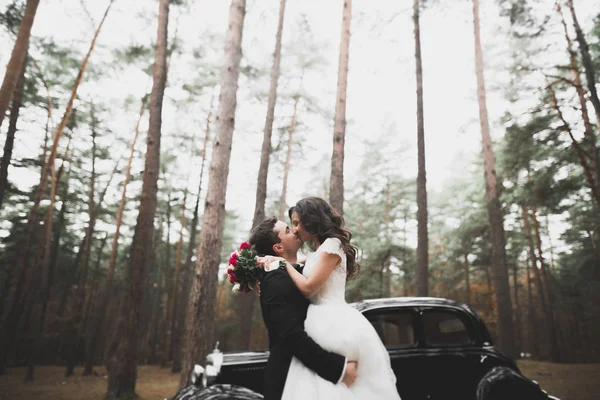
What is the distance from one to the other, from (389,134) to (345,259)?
75.4 ft

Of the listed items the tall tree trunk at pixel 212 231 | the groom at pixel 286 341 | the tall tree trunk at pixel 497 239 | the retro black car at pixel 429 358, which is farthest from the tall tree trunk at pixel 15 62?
the tall tree trunk at pixel 497 239

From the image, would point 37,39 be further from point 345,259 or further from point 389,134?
point 389,134

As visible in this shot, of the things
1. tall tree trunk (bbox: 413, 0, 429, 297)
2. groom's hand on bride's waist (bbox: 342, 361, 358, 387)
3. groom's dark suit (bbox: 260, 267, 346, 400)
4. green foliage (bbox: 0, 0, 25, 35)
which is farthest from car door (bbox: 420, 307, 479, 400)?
green foliage (bbox: 0, 0, 25, 35)

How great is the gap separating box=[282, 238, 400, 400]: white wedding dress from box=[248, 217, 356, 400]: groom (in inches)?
2.0

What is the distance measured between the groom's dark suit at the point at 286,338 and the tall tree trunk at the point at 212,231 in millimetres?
3558

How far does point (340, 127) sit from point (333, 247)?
687 cm

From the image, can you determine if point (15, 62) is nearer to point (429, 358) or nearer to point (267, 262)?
point (267, 262)

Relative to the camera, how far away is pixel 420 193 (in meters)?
12.4

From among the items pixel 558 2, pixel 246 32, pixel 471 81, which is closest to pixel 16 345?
pixel 246 32

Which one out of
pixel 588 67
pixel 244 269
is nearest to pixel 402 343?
pixel 244 269

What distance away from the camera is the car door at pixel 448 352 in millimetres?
3770

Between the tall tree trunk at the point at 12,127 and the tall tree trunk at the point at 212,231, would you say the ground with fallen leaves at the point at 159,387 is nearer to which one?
the tall tree trunk at the point at 212,231

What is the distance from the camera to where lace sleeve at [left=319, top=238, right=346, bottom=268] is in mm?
2229

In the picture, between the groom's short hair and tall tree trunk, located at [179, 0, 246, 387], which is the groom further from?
tall tree trunk, located at [179, 0, 246, 387]
